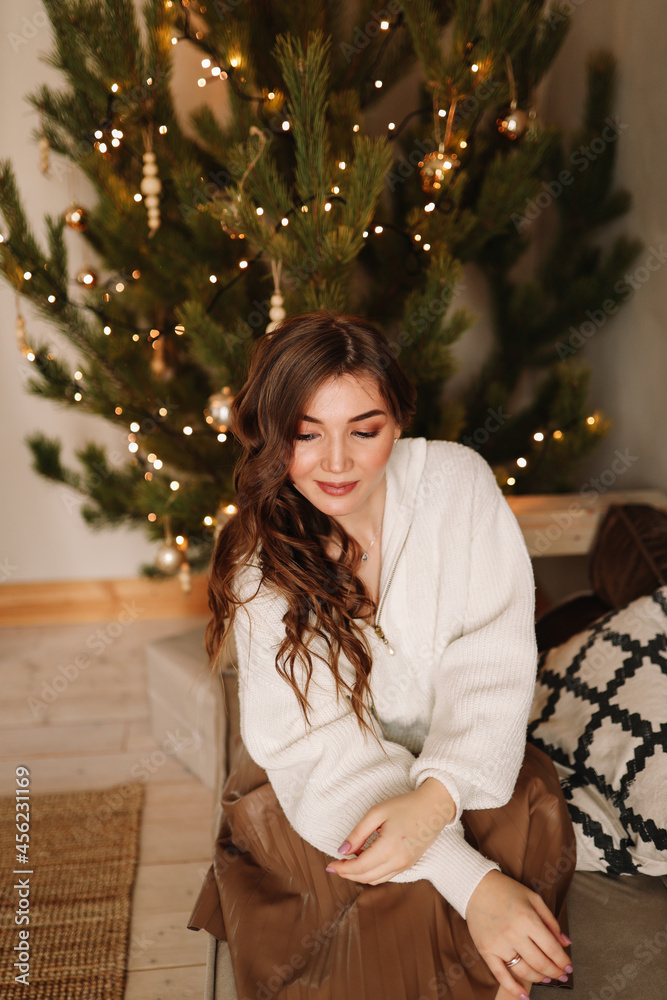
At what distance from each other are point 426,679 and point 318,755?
0.71 feet

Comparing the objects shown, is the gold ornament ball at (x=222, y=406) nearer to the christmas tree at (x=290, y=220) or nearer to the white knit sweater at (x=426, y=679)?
the christmas tree at (x=290, y=220)

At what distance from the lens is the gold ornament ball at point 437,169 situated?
1.43 meters

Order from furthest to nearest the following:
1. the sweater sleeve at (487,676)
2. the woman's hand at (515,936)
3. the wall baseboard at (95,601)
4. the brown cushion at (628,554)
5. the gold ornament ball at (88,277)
A: the wall baseboard at (95,601) < the gold ornament ball at (88,277) < the brown cushion at (628,554) < the sweater sleeve at (487,676) < the woman's hand at (515,936)

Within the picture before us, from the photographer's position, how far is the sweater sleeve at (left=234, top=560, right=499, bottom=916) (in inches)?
37.3

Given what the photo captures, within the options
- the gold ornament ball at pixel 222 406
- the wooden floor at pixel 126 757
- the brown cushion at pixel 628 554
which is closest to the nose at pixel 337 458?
the gold ornament ball at pixel 222 406

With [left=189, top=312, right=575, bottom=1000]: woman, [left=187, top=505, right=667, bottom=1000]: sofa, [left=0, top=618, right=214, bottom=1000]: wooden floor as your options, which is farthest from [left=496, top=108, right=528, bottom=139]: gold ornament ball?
[left=0, top=618, right=214, bottom=1000]: wooden floor

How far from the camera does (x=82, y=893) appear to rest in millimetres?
1431

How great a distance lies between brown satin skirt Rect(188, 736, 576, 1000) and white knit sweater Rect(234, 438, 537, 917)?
0.04 meters

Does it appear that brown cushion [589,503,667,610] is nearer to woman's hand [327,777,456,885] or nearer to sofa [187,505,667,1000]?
sofa [187,505,667,1000]

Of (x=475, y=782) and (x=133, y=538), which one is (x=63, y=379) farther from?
(x=475, y=782)

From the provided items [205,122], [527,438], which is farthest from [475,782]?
[205,122]

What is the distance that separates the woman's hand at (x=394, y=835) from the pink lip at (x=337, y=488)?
40cm

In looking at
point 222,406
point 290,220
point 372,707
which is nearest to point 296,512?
point 372,707

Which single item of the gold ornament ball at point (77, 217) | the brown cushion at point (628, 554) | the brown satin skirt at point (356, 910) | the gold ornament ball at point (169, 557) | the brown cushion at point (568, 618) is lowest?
the brown satin skirt at point (356, 910)
